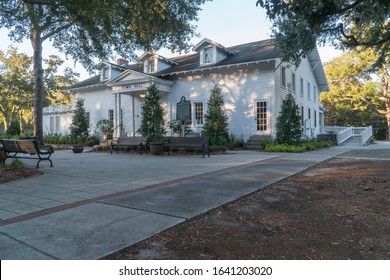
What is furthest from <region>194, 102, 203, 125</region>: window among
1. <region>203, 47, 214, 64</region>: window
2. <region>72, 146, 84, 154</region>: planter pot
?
<region>72, 146, 84, 154</region>: planter pot

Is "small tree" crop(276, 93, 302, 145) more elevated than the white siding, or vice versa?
the white siding

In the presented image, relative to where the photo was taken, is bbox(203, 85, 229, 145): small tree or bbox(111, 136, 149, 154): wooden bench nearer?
bbox(111, 136, 149, 154): wooden bench

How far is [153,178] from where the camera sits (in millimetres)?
7316

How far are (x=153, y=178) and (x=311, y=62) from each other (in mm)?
24574

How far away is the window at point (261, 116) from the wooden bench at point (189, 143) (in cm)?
624

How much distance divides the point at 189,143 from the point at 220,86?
8.35m

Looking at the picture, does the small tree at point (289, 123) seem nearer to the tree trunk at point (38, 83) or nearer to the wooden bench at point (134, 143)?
the wooden bench at point (134, 143)

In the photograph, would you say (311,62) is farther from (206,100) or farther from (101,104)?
(101,104)

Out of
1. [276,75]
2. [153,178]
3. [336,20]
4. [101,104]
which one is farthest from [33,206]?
[101,104]

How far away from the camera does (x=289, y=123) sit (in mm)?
16875

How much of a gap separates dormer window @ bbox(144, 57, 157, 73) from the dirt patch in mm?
20756

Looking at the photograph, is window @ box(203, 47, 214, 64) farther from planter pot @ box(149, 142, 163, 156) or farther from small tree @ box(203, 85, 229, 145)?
planter pot @ box(149, 142, 163, 156)

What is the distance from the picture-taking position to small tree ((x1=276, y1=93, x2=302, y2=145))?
55.0 feet

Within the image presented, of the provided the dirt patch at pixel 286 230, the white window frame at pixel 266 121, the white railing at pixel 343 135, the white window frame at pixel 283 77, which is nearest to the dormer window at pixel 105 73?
the white window frame at pixel 266 121
